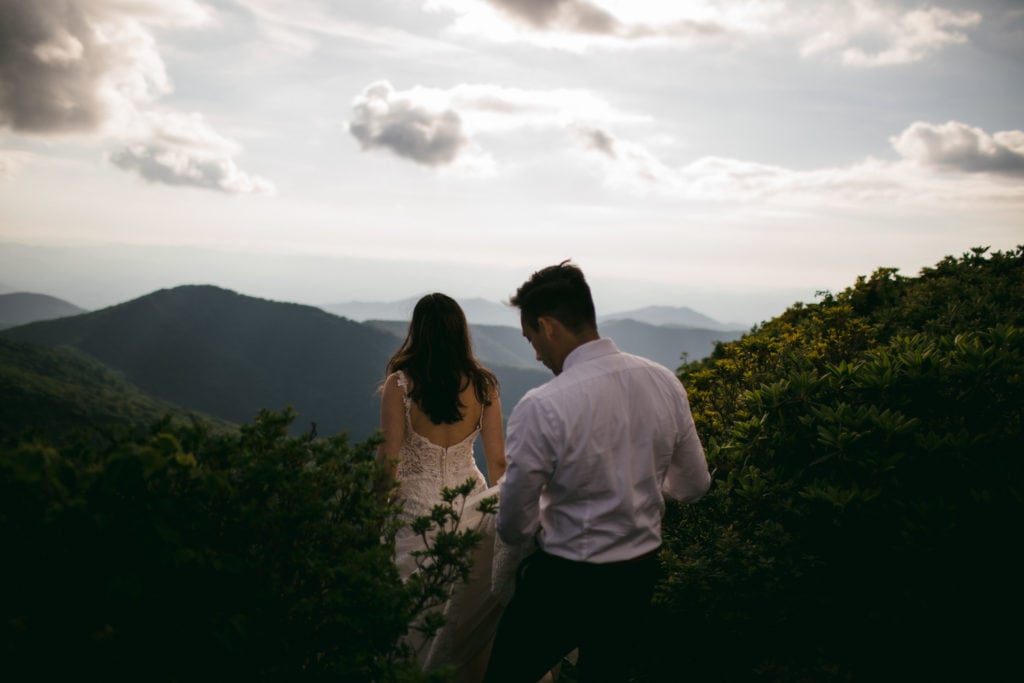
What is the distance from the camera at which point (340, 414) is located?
352ft

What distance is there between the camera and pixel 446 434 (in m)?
4.25

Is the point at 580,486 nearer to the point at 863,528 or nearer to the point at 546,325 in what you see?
the point at 546,325

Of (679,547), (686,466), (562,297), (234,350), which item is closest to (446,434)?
(679,547)

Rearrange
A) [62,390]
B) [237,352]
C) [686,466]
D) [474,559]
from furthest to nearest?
1. [237,352]
2. [62,390]
3. [474,559]
4. [686,466]

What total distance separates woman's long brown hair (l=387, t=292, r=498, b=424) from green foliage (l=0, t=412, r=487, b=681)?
1.58 metres

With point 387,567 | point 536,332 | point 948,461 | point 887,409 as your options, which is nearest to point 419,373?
point 536,332

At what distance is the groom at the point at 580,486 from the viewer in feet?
8.08

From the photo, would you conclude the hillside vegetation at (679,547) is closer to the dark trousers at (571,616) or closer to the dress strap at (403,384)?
the dark trousers at (571,616)

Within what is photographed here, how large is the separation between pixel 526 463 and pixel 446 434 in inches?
74.5

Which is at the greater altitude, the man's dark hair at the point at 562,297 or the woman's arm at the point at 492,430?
the man's dark hair at the point at 562,297

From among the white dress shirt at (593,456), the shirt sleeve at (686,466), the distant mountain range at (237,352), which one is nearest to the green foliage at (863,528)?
the shirt sleeve at (686,466)

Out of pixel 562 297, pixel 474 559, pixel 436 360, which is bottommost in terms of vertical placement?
pixel 474 559

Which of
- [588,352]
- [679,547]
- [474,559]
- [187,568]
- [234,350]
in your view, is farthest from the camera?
[234,350]

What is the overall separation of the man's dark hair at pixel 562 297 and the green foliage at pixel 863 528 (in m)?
1.65
